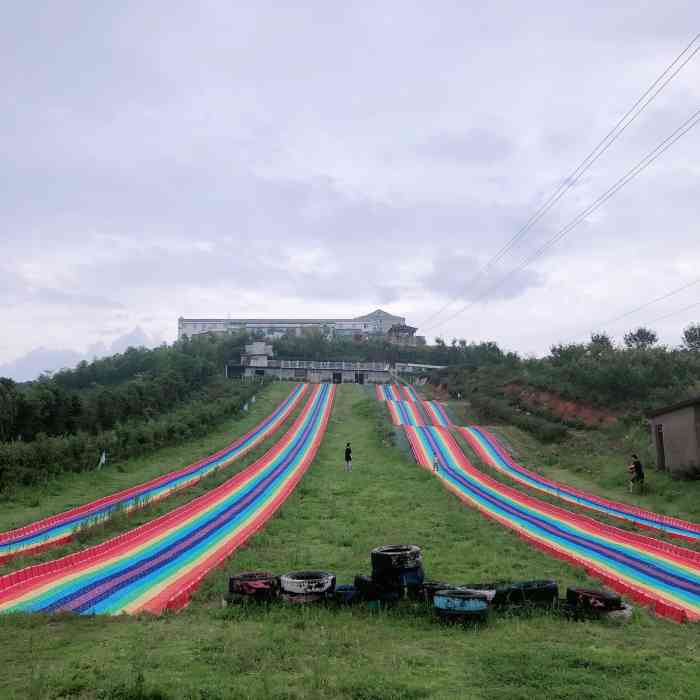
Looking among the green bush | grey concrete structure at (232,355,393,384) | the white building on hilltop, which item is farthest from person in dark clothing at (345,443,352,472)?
the white building on hilltop

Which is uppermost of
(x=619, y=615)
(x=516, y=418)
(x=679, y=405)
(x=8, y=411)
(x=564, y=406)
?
(x=8, y=411)

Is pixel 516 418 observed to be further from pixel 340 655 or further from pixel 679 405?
pixel 340 655

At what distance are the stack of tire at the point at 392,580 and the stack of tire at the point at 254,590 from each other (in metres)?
1.05

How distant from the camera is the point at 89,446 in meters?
23.6

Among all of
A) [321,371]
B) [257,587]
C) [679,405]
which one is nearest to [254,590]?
[257,587]

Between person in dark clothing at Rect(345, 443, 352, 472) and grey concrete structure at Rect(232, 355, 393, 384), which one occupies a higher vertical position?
grey concrete structure at Rect(232, 355, 393, 384)

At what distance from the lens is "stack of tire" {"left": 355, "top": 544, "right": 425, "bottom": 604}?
7.83m

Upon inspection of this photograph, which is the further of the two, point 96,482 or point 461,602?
point 96,482

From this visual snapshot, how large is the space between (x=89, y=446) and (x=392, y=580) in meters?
18.8

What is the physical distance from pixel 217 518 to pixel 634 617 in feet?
35.2

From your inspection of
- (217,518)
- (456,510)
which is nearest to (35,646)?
(217,518)

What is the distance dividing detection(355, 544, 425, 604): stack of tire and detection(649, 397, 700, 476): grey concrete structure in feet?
45.9

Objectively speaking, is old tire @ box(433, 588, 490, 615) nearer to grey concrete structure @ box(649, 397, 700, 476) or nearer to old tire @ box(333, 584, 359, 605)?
old tire @ box(333, 584, 359, 605)

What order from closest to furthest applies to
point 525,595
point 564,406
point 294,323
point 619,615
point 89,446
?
point 619,615 → point 525,595 → point 89,446 → point 564,406 → point 294,323
